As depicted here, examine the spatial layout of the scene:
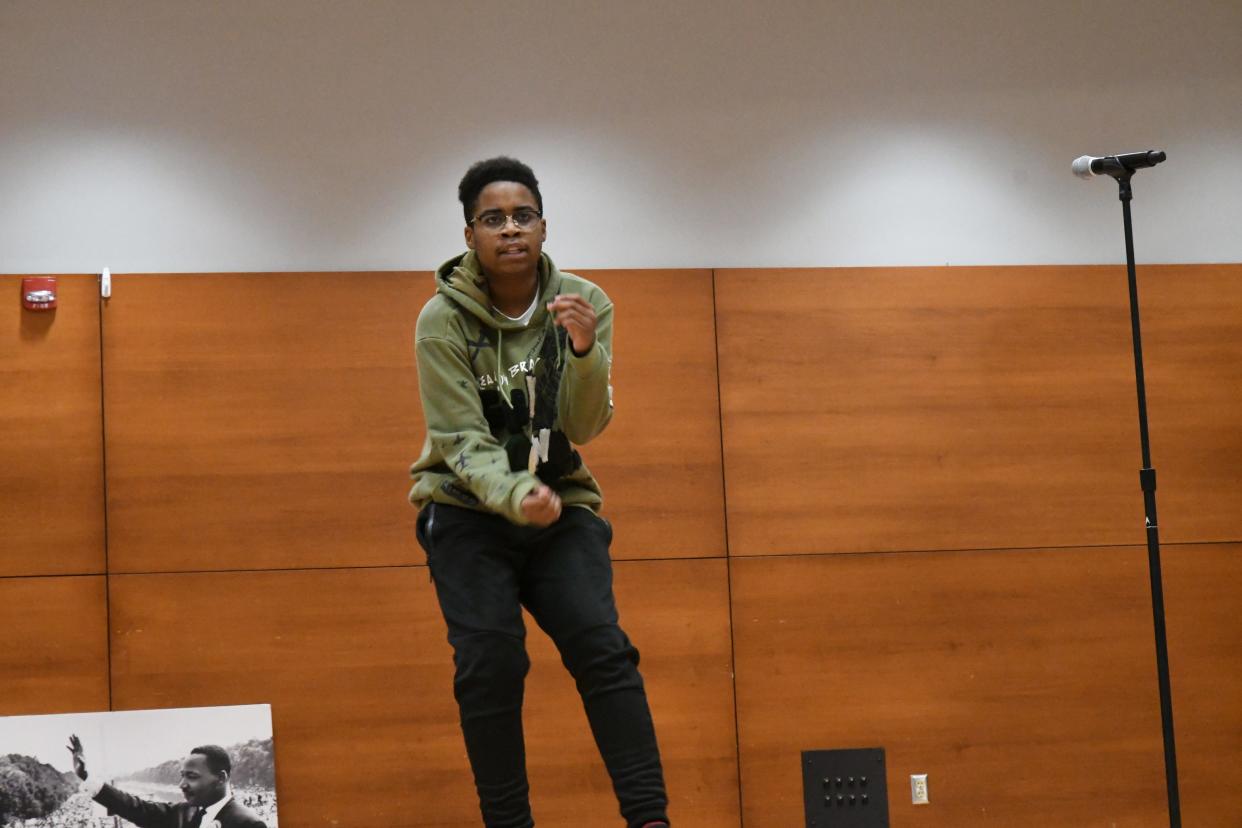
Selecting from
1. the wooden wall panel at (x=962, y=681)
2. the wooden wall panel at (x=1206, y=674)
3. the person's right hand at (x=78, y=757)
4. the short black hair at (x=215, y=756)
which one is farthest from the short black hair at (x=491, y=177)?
the wooden wall panel at (x=1206, y=674)

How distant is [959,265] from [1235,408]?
3.46ft

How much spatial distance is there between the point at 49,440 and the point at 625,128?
6.85 ft

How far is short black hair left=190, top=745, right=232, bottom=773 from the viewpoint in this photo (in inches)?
157

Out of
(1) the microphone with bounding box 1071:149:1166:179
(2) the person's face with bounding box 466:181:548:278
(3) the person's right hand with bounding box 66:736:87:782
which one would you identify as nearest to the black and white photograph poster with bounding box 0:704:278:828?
(3) the person's right hand with bounding box 66:736:87:782

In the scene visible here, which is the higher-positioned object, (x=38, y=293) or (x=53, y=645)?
(x=38, y=293)

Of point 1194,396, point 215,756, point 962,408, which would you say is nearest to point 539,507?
point 215,756

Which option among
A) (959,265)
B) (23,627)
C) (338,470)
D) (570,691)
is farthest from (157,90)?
Result: (959,265)

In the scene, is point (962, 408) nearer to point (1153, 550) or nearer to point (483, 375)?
point (1153, 550)

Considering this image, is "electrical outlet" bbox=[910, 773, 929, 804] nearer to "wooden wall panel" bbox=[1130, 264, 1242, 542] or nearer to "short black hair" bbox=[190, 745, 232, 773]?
"wooden wall panel" bbox=[1130, 264, 1242, 542]

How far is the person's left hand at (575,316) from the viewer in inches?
89.4

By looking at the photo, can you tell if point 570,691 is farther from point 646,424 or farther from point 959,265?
point 959,265

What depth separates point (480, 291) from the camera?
8.27 feet

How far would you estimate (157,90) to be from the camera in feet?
13.9

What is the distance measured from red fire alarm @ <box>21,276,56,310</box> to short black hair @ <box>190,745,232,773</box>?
145 cm
